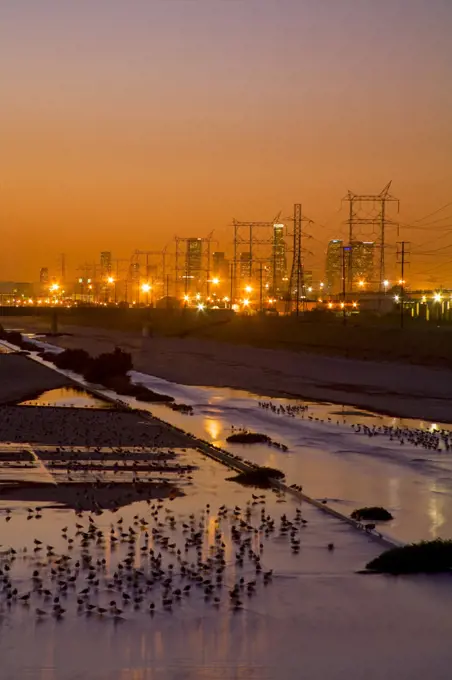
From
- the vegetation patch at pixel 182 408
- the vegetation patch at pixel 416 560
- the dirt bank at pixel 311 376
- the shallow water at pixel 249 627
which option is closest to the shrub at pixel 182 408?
the vegetation patch at pixel 182 408

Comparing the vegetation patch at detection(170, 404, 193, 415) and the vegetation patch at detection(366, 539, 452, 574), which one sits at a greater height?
the vegetation patch at detection(366, 539, 452, 574)

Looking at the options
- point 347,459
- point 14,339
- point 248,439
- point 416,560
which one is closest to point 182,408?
point 248,439

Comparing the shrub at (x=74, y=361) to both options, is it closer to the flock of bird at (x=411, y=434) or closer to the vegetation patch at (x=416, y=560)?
the flock of bird at (x=411, y=434)

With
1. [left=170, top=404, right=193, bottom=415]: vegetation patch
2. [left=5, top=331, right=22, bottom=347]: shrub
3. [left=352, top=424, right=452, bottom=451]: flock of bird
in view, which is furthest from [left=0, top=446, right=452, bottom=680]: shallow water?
[left=5, top=331, right=22, bottom=347]: shrub

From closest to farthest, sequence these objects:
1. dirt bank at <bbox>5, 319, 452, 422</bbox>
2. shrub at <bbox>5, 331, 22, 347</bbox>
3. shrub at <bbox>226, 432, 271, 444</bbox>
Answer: shrub at <bbox>226, 432, 271, 444</bbox>
dirt bank at <bbox>5, 319, 452, 422</bbox>
shrub at <bbox>5, 331, 22, 347</bbox>

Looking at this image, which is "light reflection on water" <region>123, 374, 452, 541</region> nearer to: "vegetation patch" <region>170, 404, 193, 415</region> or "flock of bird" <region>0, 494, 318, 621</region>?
"vegetation patch" <region>170, 404, 193, 415</region>

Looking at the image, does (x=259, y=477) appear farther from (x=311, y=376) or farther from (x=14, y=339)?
(x=14, y=339)

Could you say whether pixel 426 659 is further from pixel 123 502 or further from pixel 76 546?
pixel 123 502
